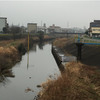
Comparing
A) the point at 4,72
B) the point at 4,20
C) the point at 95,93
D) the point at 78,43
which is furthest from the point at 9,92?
the point at 4,20

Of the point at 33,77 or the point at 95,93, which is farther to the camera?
the point at 33,77

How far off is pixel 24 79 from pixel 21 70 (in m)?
4.79

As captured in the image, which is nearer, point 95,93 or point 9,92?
point 95,93

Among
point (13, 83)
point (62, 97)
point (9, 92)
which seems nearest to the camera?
point (62, 97)

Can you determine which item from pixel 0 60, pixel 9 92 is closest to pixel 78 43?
pixel 0 60

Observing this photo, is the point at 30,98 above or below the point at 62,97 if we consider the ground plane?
below

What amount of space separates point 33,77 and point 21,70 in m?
4.39

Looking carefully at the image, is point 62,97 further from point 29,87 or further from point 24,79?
point 24,79

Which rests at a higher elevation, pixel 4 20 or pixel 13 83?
pixel 4 20

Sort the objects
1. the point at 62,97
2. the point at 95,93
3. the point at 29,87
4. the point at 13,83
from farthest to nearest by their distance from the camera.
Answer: the point at 13,83, the point at 29,87, the point at 95,93, the point at 62,97

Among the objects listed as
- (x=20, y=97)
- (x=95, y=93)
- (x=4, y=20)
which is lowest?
(x=20, y=97)

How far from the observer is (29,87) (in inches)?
740

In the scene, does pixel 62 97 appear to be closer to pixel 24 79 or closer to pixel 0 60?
pixel 24 79

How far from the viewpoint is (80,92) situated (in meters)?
11.6
